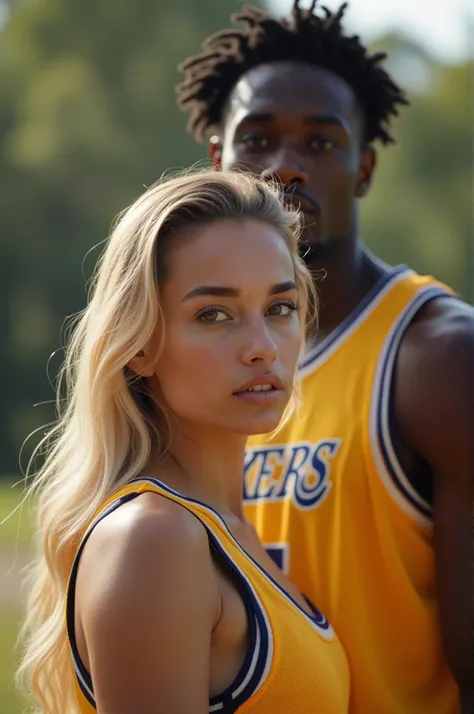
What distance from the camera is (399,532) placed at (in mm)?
2867

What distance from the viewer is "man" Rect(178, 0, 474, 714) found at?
279cm

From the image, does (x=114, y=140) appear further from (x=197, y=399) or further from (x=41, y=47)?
(x=197, y=399)

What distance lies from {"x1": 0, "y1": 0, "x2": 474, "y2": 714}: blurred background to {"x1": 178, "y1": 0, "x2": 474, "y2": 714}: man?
65.3ft

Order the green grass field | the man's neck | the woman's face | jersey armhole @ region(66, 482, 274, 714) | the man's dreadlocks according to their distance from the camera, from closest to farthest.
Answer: jersey armhole @ region(66, 482, 274, 714) → the woman's face → the man's neck → the man's dreadlocks → the green grass field

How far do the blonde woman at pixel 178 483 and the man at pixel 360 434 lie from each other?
380mm

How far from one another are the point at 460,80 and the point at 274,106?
31.1 metres

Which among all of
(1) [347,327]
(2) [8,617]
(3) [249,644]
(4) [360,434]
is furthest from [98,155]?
(3) [249,644]

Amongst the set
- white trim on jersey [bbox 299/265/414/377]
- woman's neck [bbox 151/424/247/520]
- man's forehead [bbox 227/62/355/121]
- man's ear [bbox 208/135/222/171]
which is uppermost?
man's forehead [bbox 227/62/355/121]

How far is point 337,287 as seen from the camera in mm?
3184

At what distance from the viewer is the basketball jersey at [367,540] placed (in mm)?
2840

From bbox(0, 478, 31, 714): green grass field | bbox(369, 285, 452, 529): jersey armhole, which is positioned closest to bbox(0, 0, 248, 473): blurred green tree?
bbox(0, 478, 31, 714): green grass field

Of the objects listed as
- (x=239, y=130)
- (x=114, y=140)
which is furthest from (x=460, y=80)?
(x=239, y=130)

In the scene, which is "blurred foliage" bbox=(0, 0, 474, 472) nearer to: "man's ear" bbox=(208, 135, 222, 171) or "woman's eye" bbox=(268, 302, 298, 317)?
"man's ear" bbox=(208, 135, 222, 171)

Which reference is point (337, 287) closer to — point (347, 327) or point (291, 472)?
point (347, 327)
